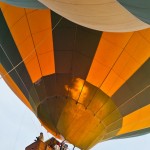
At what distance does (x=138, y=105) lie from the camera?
6.36 m

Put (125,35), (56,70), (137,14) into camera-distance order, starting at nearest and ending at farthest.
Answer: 1. (137,14)
2. (125,35)
3. (56,70)

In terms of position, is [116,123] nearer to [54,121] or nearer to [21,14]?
[54,121]

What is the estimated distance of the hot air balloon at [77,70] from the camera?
589cm

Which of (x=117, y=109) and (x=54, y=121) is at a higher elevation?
(x=117, y=109)

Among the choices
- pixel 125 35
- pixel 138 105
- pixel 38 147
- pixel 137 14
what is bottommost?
pixel 38 147

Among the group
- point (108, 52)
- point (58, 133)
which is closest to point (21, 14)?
point (108, 52)

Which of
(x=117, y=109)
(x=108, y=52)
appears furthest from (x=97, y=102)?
(x=108, y=52)

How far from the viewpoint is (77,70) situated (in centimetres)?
607

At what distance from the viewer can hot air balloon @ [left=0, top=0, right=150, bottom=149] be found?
5895mm

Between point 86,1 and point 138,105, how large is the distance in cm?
261

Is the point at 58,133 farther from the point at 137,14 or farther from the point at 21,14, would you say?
the point at 137,14

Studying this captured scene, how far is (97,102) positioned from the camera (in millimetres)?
6102

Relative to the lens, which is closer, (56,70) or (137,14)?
(137,14)

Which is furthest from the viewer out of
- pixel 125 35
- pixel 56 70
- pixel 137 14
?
pixel 56 70
